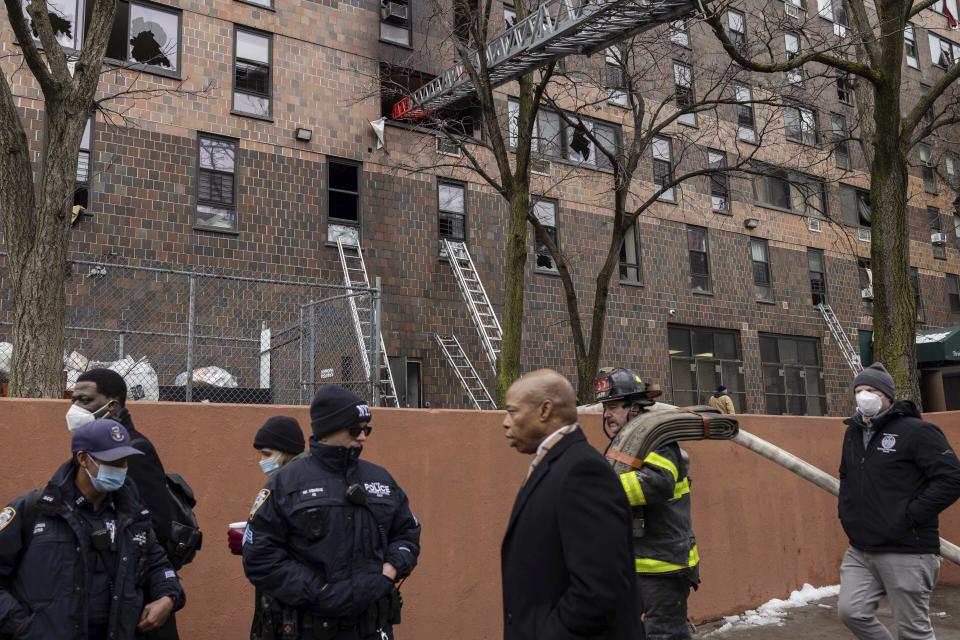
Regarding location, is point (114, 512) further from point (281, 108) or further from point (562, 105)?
point (562, 105)

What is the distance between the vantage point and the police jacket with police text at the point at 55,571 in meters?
3.39

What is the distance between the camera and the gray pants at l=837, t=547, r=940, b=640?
5477 millimetres

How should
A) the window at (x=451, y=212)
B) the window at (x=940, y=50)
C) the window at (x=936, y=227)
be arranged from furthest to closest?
1. the window at (x=940, y=50)
2. the window at (x=936, y=227)
3. the window at (x=451, y=212)

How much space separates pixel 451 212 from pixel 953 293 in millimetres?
22290

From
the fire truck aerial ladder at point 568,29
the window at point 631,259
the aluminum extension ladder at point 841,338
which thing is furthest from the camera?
the aluminum extension ladder at point 841,338

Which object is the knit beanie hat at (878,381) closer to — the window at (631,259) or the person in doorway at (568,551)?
the person in doorway at (568,551)

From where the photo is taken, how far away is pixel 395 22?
67.6 feet

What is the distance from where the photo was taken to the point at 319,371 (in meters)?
13.2

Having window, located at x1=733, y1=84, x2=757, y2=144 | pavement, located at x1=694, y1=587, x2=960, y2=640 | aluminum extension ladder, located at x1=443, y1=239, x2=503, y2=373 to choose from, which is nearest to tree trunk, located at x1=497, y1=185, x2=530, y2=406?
aluminum extension ladder, located at x1=443, y1=239, x2=503, y2=373

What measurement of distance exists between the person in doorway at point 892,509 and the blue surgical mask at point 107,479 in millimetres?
4612

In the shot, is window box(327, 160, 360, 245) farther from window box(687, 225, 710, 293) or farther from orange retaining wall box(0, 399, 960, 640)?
orange retaining wall box(0, 399, 960, 640)

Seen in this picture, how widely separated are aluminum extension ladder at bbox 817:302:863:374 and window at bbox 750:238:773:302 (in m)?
2.29

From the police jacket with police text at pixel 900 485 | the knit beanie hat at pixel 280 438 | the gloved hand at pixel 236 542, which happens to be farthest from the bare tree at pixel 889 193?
the gloved hand at pixel 236 542

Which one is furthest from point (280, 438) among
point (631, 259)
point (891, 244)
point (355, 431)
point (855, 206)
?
point (855, 206)
